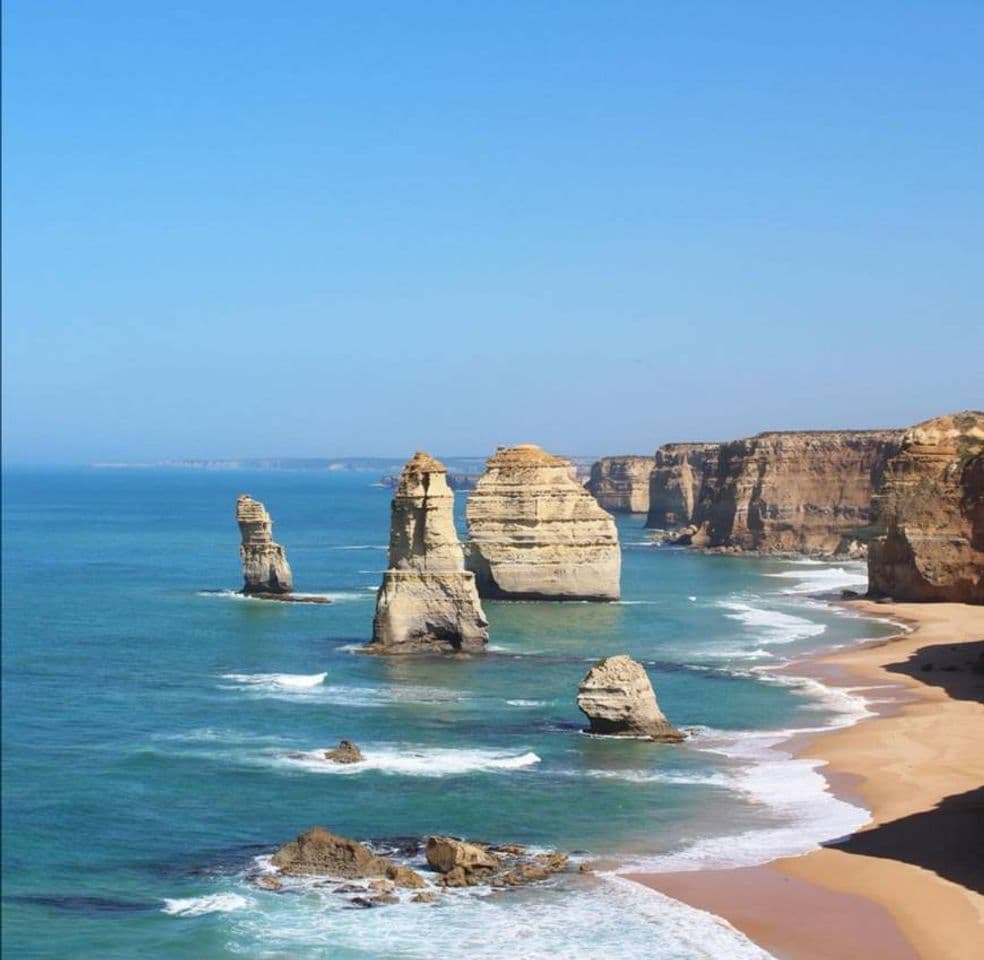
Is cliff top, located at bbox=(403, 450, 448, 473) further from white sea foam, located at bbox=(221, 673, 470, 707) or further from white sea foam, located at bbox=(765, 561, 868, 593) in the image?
white sea foam, located at bbox=(765, 561, 868, 593)

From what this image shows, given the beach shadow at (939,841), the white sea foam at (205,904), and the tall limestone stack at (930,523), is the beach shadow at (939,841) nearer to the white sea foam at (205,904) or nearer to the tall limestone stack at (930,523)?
the white sea foam at (205,904)

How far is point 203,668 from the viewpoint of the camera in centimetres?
5488

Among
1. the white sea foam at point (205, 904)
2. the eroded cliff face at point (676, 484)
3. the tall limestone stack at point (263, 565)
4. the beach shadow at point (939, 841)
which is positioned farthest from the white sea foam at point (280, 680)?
the eroded cliff face at point (676, 484)

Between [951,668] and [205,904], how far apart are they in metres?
36.6

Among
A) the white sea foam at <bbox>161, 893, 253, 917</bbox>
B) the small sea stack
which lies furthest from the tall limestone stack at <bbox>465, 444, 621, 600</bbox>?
the white sea foam at <bbox>161, 893, 253, 917</bbox>

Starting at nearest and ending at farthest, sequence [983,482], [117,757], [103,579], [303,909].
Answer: [303,909], [117,757], [983,482], [103,579]

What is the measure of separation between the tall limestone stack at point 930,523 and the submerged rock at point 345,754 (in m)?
44.0

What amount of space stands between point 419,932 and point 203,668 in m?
30.9

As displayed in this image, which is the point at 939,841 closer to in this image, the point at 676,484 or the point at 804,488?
the point at 804,488

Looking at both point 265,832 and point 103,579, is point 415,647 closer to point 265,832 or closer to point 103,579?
point 265,832

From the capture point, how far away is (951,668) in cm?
5612

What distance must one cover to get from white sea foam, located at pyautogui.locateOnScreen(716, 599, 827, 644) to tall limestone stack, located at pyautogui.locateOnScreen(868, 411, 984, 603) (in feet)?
24.6

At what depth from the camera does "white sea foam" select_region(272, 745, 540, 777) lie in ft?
122

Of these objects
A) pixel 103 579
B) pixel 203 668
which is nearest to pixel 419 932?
pixel 203 668
